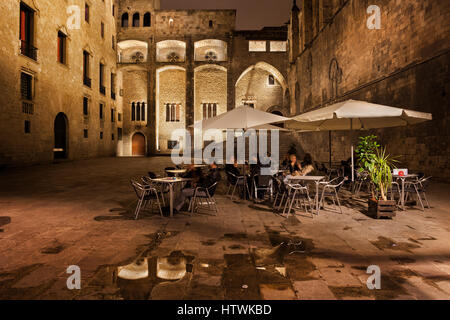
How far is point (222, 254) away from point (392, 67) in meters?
11.3

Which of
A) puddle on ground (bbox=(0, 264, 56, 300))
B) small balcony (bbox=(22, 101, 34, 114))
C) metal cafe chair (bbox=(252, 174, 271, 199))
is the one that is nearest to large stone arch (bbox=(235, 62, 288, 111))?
small balcony (bbox=(22, 101, 34, 114))

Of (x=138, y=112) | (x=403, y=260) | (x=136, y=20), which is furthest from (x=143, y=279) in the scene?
(x=136, y=20)

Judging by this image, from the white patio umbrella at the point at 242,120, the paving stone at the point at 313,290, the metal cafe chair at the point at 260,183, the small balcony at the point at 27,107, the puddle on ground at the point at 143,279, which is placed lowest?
the paving stone at the point at 313,290

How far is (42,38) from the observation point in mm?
15266

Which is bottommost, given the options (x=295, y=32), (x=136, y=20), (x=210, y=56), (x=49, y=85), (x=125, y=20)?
(x=49, y=85)

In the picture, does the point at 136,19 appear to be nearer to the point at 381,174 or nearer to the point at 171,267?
the point at 381,174

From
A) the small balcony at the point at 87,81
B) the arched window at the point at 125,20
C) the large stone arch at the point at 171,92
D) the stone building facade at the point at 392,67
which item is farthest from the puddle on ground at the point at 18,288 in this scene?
the arched window at the point at 125,20

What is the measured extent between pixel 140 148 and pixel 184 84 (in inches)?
317

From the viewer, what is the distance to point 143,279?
8.61ft

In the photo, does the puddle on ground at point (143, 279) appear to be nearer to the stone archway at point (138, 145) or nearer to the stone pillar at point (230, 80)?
the stone pillar at point (230, 80)

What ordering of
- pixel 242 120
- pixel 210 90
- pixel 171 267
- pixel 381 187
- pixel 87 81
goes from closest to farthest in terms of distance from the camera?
pixel 171 267 < pixel 381 187 < pixel 242 120 < pixel 87 81 < pixel 210 90

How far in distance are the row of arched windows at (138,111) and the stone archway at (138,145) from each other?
1.55 meters

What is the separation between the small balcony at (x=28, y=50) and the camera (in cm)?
1418

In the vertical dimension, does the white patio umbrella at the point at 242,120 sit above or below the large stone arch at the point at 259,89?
below
